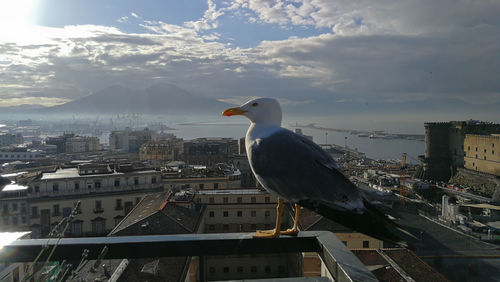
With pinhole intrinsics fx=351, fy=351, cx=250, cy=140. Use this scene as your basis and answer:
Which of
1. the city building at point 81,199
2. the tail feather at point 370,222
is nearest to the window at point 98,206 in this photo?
the city building at point 81,199

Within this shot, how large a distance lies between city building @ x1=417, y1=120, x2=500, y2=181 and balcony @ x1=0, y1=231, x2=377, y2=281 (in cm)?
3876

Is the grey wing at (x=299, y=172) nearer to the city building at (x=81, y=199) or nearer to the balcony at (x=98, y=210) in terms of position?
the city building at (x=81, y=199)

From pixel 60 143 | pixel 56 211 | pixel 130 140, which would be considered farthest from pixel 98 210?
pixel 60 143

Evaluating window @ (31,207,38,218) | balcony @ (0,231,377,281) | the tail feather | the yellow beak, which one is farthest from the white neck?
window @ (31,207,38,218)

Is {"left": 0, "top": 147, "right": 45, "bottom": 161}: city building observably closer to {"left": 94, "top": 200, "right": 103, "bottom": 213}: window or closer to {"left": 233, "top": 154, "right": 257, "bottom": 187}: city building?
{"left": 233, "top": 154, "right": 257, "bottom": 187}: city building

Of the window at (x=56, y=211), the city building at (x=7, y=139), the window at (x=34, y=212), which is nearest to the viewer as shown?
the window at (x=34, y=212)

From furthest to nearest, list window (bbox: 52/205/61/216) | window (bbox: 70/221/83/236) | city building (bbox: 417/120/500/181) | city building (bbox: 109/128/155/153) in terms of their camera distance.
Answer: city building (bbox: 109/128/155/153) → city building (bbox: 417/120/500/181) → window (bbox: 52/205/61/216) → window (bbox: 70/221/83/236)

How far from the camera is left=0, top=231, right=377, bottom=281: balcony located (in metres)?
1.75

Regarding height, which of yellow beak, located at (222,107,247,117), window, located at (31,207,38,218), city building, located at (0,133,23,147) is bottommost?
window, located at (31,207,38,218)

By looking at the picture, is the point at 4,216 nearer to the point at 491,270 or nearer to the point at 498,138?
the point at 491,270

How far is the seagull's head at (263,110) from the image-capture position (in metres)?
2.35

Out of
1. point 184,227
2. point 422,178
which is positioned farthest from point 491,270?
point 422,178

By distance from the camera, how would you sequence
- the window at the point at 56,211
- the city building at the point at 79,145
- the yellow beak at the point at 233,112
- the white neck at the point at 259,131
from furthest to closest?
1. the city building at the point at 79,145
2. the window at the point at 56,211
3. the yellow beak at the point at 233,112
4. the white neck at the point at 259,131

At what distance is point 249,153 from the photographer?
2.30 meters
